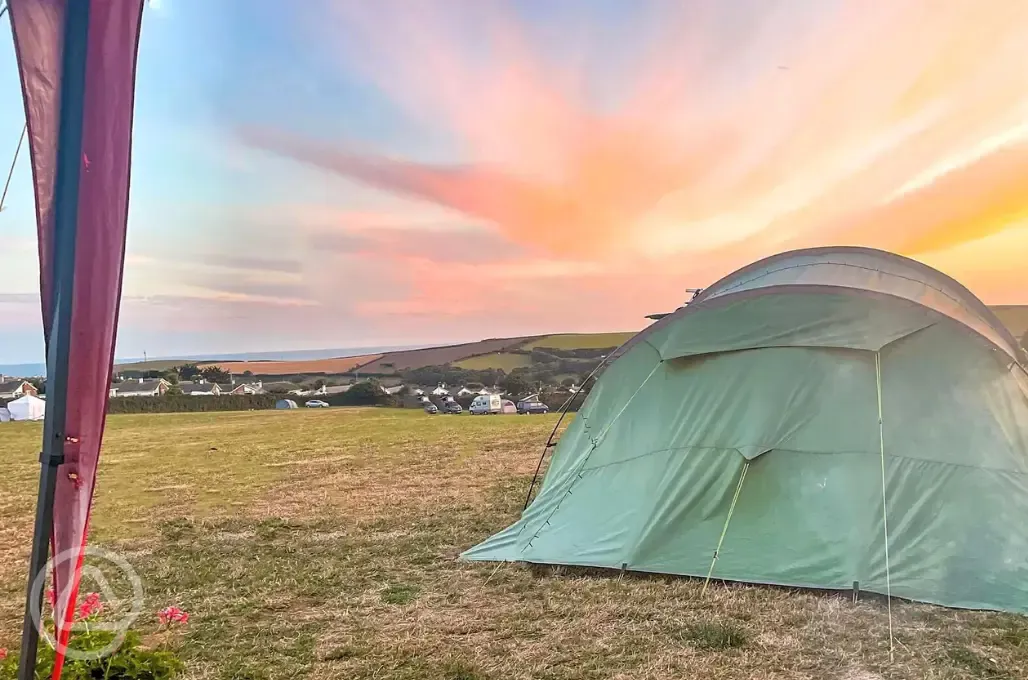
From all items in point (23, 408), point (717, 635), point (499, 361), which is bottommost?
point (23, 408)

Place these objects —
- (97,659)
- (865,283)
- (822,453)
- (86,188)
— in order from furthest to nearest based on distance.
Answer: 1. (865,283)
2. (822,453)
3. (97,659)
4. (86,188)

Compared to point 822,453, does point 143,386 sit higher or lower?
lower

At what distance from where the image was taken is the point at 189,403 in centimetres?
3109

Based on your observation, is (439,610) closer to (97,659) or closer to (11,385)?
(97,659)

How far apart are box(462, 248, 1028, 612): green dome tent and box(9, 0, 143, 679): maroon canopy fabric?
4030 mm

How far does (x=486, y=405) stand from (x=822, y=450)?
74.1 ft

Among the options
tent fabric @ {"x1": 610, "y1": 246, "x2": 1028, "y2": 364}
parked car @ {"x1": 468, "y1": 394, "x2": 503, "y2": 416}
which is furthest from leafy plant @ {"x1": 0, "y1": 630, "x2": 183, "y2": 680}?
parked car @ {"x1": 468, "y1": 394, "x2": 503, "y2": 416}

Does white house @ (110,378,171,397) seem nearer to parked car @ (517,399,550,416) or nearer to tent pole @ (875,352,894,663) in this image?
parked car @ (517,399,550,416)

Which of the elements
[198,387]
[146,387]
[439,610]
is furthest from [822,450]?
[198,387]

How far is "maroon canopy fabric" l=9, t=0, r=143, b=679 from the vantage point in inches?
80.3

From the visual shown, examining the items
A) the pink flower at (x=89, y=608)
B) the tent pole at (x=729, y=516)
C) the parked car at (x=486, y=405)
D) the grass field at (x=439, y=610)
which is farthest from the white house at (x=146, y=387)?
the tent pole at (x=729, y=516)

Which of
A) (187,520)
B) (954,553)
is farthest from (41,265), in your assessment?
(187,520)

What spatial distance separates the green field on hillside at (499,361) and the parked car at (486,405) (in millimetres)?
1199

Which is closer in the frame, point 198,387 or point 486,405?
point 486,405
